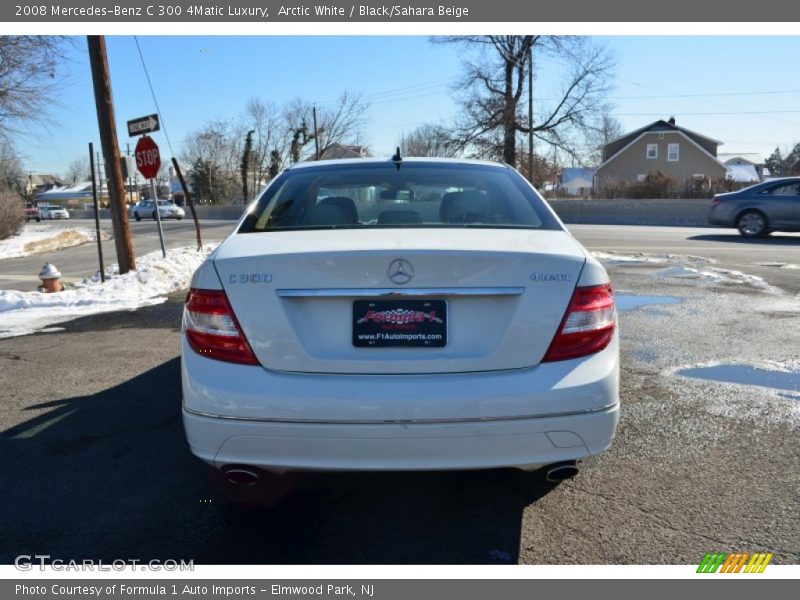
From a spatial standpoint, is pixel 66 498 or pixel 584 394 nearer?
pixel 584 394

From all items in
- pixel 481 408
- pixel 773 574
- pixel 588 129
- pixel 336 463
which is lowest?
pixel 773 574

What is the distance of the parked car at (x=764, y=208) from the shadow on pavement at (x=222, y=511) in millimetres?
15961

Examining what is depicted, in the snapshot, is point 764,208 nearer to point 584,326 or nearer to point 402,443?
point 584,326

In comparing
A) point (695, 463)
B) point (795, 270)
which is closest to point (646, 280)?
point (795, 270)

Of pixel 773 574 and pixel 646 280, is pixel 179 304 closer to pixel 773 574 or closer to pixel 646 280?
pixel 646 280

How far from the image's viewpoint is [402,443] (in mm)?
2443

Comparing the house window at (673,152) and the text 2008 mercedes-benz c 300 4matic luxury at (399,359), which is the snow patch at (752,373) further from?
the house window at (673,152)

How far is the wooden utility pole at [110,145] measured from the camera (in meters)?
9.84

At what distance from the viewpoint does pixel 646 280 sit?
9617 millimetres

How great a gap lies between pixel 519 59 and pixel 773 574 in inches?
1424

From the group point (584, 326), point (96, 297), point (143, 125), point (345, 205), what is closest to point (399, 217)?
point (345, 205)

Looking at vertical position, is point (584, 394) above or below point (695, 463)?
above

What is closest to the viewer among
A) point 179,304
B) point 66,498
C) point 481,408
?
point 481,408

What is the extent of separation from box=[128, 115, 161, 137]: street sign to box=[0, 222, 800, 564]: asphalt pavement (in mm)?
7046
